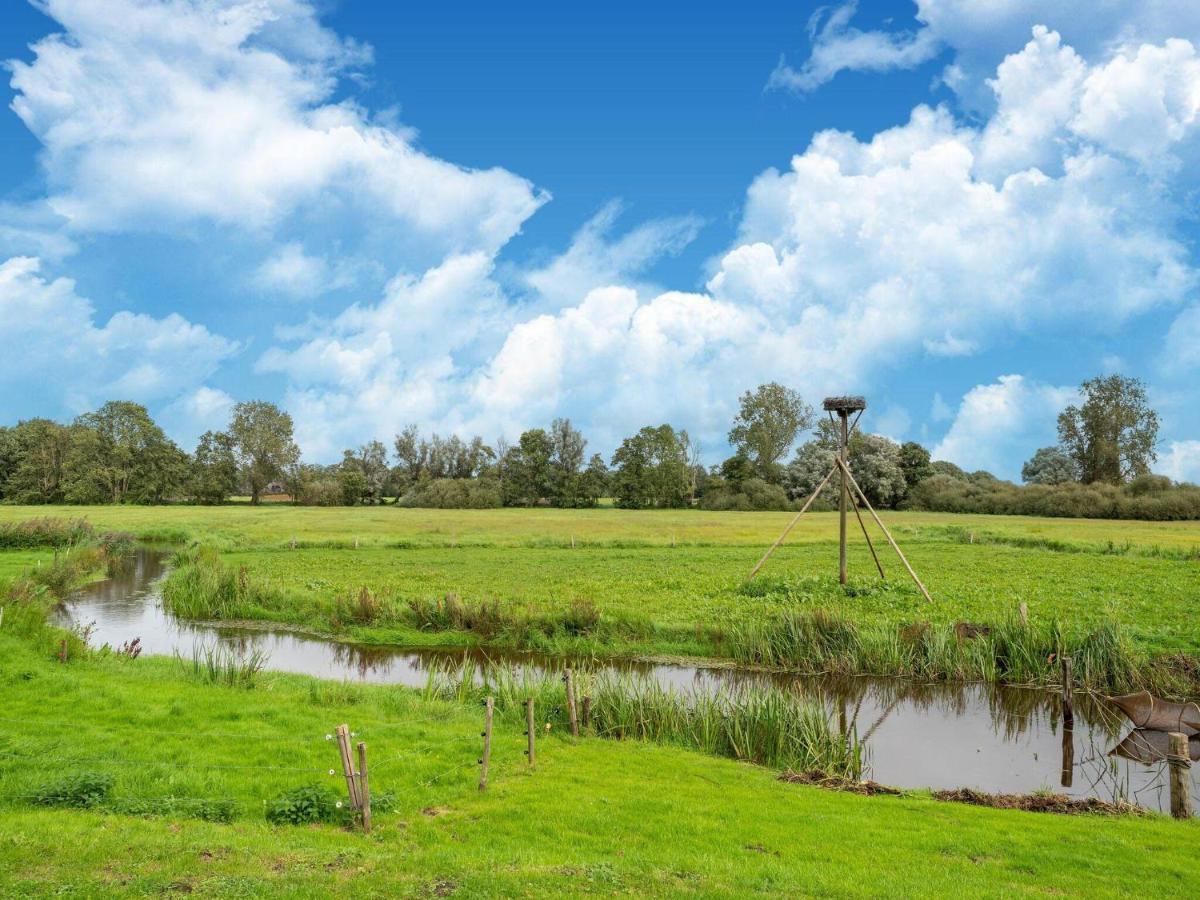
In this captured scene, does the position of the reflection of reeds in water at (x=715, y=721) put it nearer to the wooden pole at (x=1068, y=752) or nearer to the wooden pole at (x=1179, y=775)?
the wooden pole at (x=1068, y=752)

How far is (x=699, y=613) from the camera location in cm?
2775

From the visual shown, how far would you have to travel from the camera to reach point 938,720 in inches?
714

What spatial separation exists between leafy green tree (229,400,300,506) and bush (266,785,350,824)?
388ft

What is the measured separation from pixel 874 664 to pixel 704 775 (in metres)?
10.4

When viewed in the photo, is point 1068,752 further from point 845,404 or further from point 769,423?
point 769,423

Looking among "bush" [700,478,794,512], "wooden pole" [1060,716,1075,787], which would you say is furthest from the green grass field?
"bush" [700,478,794,512]

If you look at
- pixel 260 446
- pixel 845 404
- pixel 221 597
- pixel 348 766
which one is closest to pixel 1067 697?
pixel 845 404

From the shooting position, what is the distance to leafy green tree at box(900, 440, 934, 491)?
11131 centimetres

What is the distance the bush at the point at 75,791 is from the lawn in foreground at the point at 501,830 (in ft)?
0.77

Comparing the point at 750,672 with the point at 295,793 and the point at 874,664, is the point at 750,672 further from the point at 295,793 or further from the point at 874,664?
the point at 295,793

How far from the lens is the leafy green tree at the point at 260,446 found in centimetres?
12069

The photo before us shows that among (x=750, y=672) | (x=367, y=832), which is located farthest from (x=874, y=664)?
(x=367, y=832)

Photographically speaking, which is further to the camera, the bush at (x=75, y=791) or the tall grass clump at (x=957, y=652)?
the tall grass clump at (x=957, y=652)

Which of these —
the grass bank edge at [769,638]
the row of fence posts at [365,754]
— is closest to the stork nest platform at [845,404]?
the grass bank edge at [769,638]
